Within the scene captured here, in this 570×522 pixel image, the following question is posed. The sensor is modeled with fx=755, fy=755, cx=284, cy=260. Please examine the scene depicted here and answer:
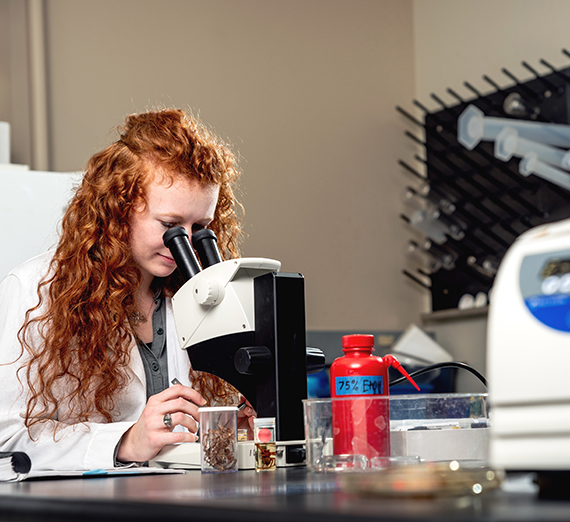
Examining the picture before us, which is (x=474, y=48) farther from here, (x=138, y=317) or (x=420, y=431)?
(x=420, y=431)

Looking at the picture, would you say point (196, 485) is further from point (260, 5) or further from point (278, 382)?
point (260, 5)

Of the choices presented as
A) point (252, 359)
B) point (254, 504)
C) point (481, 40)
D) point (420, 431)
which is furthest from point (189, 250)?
point (481, 40)

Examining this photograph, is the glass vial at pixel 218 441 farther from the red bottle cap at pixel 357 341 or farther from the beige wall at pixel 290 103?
the beige wall at pixel 290 103

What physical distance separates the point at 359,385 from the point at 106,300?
28.6 inches

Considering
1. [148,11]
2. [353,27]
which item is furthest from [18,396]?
[353,27]

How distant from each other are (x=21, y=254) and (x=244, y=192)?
4.97ft

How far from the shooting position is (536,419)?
1.71 ft

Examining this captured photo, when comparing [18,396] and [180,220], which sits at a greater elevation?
[180,220]

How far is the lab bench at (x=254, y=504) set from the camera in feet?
1.50

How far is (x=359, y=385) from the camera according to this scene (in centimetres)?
99

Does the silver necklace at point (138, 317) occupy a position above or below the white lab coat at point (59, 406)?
A: above

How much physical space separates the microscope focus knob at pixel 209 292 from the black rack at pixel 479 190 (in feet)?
7.36

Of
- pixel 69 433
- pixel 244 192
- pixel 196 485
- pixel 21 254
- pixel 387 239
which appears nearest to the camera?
pixel 196 485

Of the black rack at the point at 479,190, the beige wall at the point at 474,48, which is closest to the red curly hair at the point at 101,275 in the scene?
the black rack at the point at 479,190
